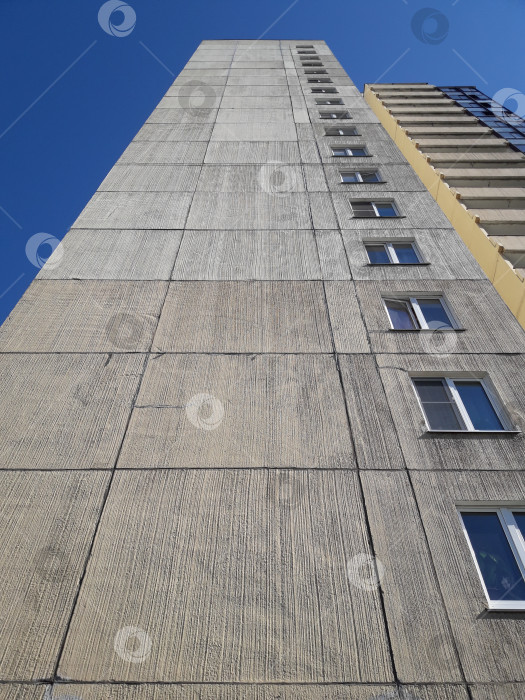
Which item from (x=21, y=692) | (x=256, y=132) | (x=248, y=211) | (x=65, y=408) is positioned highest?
(x=256, y=132)

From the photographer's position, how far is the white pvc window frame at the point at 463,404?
8609mm

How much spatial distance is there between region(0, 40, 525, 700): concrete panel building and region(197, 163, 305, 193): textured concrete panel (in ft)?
5.08

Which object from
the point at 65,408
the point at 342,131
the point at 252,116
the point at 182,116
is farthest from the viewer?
the point at 182,116

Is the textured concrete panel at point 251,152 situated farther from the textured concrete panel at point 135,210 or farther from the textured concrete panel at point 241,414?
the textured concrete panel at point 241,414

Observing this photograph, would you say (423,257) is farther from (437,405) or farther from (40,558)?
(40,558)

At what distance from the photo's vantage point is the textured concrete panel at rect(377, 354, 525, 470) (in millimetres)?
Result: 8062

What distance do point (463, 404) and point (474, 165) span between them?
609 inches

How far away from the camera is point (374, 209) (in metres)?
14.9

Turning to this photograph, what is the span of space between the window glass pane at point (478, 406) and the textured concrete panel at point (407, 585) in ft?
6.89

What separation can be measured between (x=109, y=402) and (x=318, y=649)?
5273 mm

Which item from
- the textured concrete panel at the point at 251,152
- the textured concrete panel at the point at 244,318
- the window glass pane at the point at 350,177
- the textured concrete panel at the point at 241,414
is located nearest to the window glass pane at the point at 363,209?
the window glass pane at the point at 350,177

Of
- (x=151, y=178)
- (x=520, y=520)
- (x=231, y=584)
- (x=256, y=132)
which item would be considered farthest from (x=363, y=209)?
(x=231, y=584)

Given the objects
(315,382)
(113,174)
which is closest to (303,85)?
(113,174)

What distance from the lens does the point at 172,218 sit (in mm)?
14172
